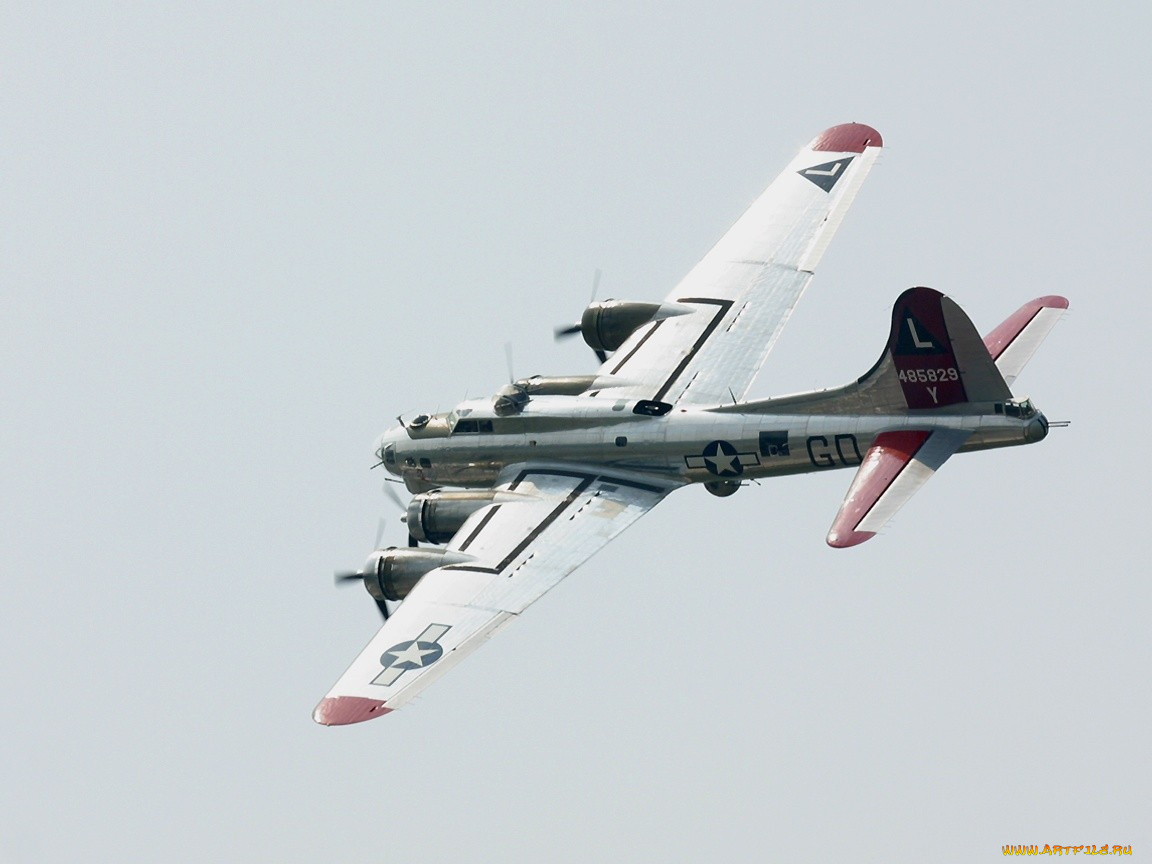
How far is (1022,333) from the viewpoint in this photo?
2381 inches

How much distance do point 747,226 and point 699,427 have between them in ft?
35.6

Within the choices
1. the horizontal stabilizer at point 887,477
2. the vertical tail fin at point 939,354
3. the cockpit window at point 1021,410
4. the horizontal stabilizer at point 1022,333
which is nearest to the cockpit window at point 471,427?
the horizontal stabilizer at point 887,477

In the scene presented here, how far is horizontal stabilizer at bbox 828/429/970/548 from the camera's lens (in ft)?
178

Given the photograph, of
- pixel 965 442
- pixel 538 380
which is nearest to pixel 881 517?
pixel 965 442

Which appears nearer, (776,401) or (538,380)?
(776,401)

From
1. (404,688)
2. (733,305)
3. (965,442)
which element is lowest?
(404,688)

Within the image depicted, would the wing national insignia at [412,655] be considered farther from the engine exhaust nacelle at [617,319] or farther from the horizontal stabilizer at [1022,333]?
the horizontal stabilizer at [1022,333]

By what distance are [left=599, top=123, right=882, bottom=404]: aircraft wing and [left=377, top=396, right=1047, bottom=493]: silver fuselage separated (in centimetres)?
185

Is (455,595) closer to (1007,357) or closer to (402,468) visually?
(402,468)

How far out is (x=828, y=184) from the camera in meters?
71.3

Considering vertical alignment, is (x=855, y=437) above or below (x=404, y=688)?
above

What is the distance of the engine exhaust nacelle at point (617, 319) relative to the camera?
67500 mm

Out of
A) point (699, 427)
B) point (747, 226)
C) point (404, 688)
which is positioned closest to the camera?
point (404, 688)

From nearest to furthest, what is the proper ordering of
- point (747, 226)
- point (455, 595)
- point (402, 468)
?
point (455, 595)
point (402, 468)
point (747, 226)
